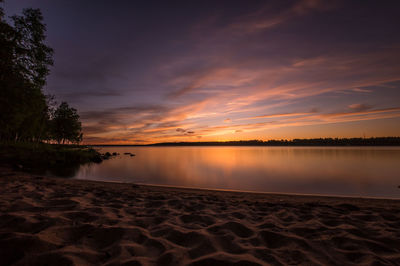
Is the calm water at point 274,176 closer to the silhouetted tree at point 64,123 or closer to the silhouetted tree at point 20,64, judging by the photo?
the silhouetted tree at point 20,64

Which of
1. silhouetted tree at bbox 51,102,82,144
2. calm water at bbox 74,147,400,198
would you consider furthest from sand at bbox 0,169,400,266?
silhouetted tree at bbox 51,102,82,144

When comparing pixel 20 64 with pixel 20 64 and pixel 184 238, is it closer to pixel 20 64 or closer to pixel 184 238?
pixel 20 64

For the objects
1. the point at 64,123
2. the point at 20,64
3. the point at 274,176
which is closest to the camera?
the point at 20,64

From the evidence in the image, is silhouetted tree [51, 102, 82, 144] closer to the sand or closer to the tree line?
the tree line

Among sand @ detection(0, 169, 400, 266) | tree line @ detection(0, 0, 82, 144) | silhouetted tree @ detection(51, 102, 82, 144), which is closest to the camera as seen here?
sand @ detection(0, 169, 400, 266)

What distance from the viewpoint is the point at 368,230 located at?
390cm

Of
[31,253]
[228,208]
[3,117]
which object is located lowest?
[228,208]

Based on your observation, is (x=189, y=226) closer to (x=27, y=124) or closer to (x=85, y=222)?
(x=85, y=222)

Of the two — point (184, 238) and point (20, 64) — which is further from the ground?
point (20, 64)

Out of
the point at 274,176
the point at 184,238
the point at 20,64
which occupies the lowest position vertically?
the point at 274,176

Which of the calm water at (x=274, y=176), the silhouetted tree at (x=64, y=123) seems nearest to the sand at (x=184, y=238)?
the calm water at (x=274, y=176)

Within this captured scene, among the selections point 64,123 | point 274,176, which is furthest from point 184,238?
point 64,123

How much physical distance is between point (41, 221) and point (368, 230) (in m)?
6.95

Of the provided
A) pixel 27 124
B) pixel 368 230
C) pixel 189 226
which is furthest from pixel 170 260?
pixel 27 124
